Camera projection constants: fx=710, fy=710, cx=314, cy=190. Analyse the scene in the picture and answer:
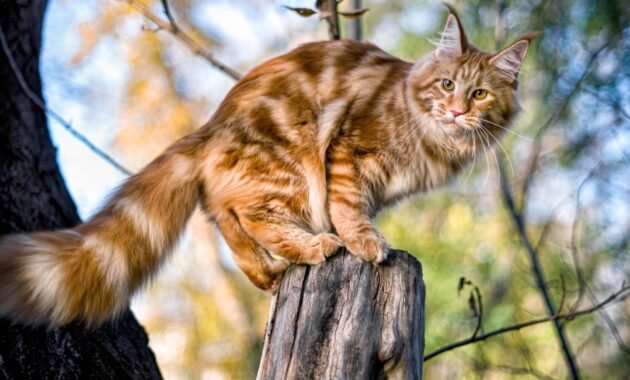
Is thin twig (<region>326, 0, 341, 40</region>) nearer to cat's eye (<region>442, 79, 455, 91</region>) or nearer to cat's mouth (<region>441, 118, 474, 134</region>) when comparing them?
cat's eye (<region>442, 79, 455, 91</region>)

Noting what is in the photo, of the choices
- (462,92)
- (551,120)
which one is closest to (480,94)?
(462,92)

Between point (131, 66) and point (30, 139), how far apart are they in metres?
5.95

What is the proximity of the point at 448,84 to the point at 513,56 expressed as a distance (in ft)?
1.01

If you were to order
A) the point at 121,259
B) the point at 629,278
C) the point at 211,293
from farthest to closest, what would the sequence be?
the point at 211,293 < the point at 629,278 < the point at 121,259

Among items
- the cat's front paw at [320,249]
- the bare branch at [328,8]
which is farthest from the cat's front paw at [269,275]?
the bare branch at [328,8]

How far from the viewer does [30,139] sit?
3.01 meters

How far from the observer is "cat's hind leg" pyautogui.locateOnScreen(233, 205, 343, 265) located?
2.58 metres

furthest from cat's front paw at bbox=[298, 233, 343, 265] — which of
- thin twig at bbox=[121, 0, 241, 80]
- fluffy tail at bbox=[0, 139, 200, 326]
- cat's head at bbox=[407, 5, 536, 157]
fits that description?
thin twig at bbox=[121, 0, 241, 80]

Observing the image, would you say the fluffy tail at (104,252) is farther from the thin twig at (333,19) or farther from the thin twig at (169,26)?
the thin twig at (333,19)

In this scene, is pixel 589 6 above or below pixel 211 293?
above

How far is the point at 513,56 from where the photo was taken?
3.10 m

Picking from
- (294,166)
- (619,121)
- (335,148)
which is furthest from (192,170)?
(619,121)

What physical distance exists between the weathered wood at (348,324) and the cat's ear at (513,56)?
3.99 ft

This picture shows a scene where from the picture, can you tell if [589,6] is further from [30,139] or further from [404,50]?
[30,139]
